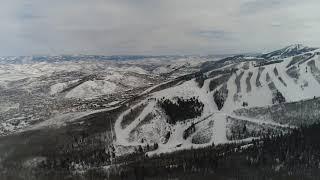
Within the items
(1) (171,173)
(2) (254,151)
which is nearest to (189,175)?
(1) (171,173)

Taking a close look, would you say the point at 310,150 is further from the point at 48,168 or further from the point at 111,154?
the point at 48,168

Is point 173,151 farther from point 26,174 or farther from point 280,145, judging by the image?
point 26,174

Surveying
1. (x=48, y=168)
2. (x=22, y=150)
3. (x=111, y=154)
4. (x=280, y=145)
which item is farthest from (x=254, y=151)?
(x=22, y=150)

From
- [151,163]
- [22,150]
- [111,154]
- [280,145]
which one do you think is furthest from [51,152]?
[280,145]

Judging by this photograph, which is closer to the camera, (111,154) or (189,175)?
(189,175)

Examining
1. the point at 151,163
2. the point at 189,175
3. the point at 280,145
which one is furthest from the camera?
the point at 280,145

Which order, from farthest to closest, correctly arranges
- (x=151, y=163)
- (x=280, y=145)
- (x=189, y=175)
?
(x=280, y=145)
(x=151, y=163)
(x=189, y=175)

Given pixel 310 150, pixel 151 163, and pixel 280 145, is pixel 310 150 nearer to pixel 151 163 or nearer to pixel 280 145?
pixel 280 145

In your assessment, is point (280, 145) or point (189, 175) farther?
point (280, 145)
